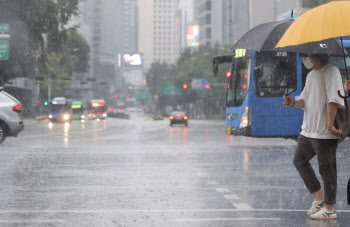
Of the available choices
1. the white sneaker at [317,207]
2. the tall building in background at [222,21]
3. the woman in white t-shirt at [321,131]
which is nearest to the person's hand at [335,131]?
the woman in white t-shirt at [321,131]

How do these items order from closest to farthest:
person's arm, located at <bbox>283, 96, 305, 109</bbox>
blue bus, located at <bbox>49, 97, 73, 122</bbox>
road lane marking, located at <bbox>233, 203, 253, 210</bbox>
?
person's arm, located at <bbox>283, 96, 305, 109</bbox>, road lane marking, located at <bbox>233, 203, 253, 210</bbox>, blue bus, located at <bbox>49, 97, 73, 122</bbox>

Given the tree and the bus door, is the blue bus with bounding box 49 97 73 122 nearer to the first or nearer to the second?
the tree

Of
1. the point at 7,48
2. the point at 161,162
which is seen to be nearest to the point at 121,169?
the point at 161,162

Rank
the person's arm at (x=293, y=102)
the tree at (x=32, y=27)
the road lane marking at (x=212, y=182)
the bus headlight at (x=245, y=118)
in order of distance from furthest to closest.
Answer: the tree at (x=32, y=27), the bus headlight at (x=245, y=118), the road lane marking at (x=212, y=182), the person's arm at (x=293, y=102)

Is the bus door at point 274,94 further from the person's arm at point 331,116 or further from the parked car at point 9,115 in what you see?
the person's arm at point 331,116

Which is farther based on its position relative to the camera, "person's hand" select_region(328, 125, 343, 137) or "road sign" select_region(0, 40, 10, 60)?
"road sign" select_region(0, 40, 10, 60)

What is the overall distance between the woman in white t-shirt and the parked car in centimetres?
1408

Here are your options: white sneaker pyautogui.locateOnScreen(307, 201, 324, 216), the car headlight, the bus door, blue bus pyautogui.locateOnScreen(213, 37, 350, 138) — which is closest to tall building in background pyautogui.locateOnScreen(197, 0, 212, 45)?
the car headlight

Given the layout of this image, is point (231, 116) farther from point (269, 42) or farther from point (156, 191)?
point (156, 191)

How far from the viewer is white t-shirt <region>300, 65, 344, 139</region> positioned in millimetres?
7262

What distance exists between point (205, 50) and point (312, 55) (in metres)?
107

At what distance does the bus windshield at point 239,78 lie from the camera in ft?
66.2

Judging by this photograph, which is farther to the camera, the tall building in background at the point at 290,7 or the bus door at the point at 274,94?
the tall building in background at the point at 290,7

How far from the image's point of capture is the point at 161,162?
1480 centimetres
